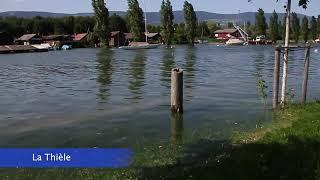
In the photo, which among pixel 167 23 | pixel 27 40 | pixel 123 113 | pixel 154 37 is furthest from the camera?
pixel 154 37

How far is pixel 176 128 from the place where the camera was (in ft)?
60.4

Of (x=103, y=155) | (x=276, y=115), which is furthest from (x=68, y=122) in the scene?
(x=276, y=115)

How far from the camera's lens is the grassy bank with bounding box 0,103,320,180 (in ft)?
32.9

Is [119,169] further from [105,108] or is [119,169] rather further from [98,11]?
[98,11]

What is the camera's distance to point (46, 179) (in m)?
11.9

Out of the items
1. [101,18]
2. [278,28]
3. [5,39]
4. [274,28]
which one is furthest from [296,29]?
[5,39]

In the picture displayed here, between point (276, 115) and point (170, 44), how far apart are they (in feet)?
457

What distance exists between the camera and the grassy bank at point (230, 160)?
10031 mm

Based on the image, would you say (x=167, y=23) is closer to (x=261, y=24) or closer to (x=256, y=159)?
(x=261, y=24)

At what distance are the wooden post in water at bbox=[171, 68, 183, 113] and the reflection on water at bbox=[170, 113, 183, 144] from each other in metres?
0.39

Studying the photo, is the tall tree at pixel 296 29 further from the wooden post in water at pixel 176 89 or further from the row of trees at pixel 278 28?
the wooden post in water at pixel 176 89

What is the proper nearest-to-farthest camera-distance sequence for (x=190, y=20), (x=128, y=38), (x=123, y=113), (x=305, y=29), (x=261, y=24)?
(x=123, y=113) < (x=190, y=20) < (x=128, y=38) < (x=261, y=24) < (x=305, y=29)

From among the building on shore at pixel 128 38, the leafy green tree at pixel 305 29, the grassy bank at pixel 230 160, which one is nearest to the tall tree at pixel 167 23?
the building on shore at pixel 128 38

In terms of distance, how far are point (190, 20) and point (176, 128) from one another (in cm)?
15194
